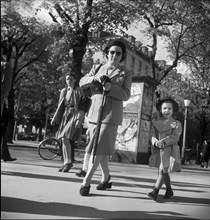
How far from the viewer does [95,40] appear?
36.7 feet

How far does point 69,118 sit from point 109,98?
8.66 feet

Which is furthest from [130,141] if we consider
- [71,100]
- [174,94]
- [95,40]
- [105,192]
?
[105,192]

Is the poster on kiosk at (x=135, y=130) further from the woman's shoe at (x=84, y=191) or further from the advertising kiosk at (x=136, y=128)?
the woman's shoe at (x=84, y=191)

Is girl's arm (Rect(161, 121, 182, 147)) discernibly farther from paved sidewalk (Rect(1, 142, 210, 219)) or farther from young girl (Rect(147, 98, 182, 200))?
paved sidewalk (Rect(1, 142, 210, 219))

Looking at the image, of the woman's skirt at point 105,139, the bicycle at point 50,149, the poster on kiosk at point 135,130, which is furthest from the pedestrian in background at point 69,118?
the poster on kiosk at point 135,130

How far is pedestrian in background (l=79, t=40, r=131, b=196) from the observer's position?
3576 mm

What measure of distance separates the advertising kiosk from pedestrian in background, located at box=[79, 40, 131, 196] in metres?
8.72

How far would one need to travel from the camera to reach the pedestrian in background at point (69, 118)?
599 cm

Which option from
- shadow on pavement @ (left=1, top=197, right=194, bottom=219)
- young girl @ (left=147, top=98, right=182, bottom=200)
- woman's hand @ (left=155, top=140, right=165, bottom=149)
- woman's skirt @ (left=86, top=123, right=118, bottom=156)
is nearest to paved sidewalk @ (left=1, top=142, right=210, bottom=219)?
shadow on pavement @ (left=1, top=197, right=194, bottom=219)

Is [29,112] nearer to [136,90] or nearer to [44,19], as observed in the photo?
[44,19]

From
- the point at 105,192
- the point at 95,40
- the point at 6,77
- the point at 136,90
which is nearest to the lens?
the point at 6,77

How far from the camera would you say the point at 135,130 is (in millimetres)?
12547

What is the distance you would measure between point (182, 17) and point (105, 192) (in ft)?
44.5

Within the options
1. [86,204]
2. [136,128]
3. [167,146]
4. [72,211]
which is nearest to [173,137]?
[167,146]
